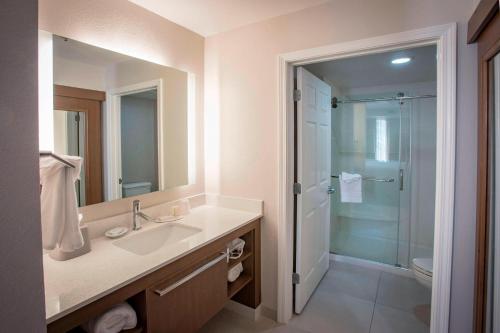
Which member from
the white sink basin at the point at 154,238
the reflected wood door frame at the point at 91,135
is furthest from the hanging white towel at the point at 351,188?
the reflected wood door frame at the point at 91,135

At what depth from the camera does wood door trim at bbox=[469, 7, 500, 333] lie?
1260mm

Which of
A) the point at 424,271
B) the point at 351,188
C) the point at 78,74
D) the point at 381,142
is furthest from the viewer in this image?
the point at 381,142

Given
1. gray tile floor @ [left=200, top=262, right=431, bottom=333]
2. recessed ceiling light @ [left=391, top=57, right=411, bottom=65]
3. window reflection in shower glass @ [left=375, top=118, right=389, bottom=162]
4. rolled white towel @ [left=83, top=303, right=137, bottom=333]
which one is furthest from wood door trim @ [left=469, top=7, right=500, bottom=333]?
window reflection in shower glass @ [left=375, top=118, right=389, bottom=162]

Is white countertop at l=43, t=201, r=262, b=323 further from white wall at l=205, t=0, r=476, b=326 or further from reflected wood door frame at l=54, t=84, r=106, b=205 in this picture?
white wall at l=205, t=0, r=476, b=326

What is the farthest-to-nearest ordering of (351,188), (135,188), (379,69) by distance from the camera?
(351,188)
(379,69)
(135,188)

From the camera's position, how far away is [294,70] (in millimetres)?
2043

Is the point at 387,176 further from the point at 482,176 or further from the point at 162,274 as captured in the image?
the point at 162,274

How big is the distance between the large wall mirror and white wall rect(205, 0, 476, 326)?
0.33m

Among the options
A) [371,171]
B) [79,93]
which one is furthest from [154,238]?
[371,171]

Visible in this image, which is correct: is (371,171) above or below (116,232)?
above

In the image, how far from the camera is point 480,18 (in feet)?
3.91

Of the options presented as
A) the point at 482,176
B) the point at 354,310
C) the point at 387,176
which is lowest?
the point at 354,310

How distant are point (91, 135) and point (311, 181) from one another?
5.41ft

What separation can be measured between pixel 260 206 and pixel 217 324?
95cm
